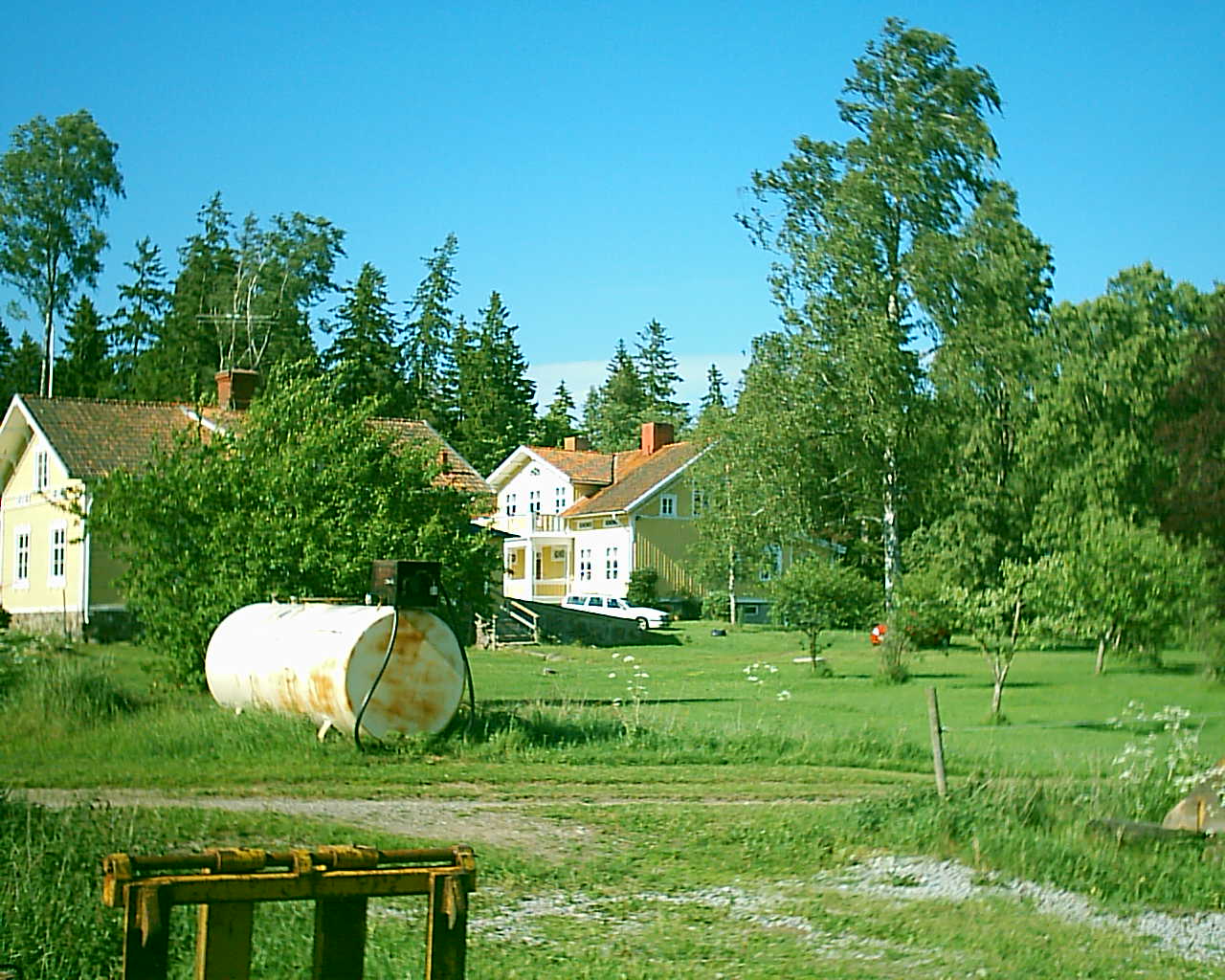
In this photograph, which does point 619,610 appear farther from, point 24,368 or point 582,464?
point 24,368

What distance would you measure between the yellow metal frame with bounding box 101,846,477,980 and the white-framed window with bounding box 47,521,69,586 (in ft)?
125

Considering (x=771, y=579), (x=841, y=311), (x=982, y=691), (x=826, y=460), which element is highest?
(x=841, y=311)

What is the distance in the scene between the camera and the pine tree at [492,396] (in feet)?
285

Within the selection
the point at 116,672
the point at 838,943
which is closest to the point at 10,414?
the point at 116,672

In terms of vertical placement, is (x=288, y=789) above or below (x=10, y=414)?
below

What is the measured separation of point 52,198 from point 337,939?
5122 cm

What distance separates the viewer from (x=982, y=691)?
28.9m

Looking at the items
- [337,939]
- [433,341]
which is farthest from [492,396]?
[337,939]

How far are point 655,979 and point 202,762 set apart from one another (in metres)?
8.83

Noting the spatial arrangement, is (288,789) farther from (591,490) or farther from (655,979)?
(591,490)

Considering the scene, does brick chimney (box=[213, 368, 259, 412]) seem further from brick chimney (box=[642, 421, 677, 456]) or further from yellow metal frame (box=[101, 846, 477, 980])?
yellow metal frame (box=[101, 846, 477, 980])

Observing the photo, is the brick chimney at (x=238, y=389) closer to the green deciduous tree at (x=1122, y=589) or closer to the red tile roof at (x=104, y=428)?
the red tile roof at (x=104, y=428)

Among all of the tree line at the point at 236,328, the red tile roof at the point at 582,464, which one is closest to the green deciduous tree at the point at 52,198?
the tree line at the point at 236,328

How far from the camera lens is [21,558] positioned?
43156 millimetres
